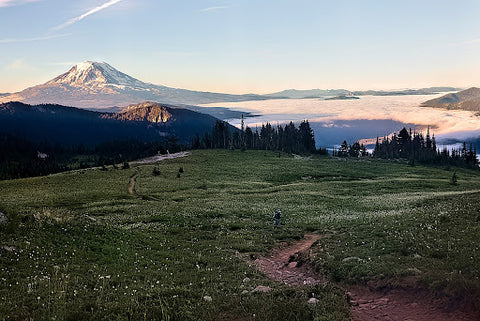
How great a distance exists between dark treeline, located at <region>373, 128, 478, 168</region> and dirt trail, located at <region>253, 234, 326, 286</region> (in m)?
167

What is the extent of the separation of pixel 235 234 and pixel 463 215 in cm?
1453

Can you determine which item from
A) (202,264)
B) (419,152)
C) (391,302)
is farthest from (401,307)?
(419,152)

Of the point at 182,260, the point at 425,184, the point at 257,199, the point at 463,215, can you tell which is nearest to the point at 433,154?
the point at 425,184

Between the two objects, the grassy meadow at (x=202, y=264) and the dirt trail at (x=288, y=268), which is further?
the dirt trail at (x=288, y=268)

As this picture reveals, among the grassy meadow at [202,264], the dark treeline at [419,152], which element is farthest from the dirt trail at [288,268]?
the dark treeline at [419,152]

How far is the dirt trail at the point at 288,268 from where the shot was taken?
15.3m

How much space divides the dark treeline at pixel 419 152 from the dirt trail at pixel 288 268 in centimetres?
16722

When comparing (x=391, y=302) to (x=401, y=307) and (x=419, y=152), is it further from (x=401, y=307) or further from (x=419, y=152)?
(x=419, y=152)

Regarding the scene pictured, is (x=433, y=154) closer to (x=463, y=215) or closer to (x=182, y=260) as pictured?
(x=463, y=215)

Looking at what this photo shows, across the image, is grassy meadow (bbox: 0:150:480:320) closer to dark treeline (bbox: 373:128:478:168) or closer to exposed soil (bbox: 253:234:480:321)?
exposed soil (bbox: 253:234:480:321)

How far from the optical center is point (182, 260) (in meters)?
17.0

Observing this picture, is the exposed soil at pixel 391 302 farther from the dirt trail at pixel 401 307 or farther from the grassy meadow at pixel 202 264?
the grassy meadow at pixel 202 264

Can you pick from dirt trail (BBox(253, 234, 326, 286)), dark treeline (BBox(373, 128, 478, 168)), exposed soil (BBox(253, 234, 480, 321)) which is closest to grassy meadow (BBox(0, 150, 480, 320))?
exposed soil (BBox(253, 234, 480, 321))

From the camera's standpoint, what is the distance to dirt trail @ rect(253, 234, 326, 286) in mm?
15344
